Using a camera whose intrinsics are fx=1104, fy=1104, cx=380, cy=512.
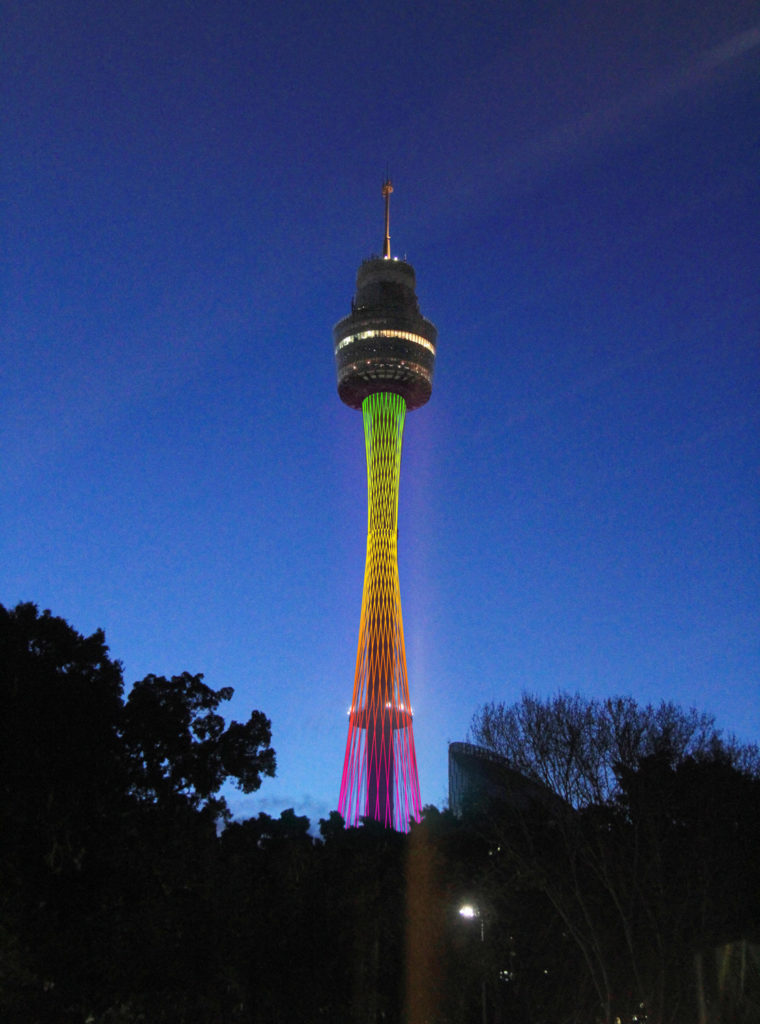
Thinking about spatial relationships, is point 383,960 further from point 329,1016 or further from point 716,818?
point 716,818

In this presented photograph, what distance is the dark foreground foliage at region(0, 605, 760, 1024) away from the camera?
3050cm

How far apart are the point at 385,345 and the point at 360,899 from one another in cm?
5704

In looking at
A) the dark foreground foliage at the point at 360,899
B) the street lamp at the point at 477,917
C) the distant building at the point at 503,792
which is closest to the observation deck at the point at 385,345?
the distant building at the point at 503,792

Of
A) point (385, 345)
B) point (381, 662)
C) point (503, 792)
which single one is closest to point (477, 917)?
point (503, 792)

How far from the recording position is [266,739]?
141 ft

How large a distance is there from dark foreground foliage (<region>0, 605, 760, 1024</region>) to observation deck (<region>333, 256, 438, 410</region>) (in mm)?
49691

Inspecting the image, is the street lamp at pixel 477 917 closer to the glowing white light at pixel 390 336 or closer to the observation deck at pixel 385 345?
the observation deck at pixel 385 345

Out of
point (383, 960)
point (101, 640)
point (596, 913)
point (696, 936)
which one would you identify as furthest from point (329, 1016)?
point (101, 640)

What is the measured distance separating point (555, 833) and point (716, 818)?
16.0 feet

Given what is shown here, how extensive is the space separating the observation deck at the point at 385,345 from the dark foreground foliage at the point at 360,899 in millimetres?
49691

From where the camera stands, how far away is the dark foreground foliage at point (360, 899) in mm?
30500

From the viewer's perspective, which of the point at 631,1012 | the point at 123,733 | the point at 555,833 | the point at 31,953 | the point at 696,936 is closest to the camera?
the point at 31,953

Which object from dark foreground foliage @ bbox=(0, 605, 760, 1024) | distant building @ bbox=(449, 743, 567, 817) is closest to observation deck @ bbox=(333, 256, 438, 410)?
distant building @ bbox=(449, 743, 567, 817)

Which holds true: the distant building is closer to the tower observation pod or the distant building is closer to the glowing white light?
the tower observation pod
